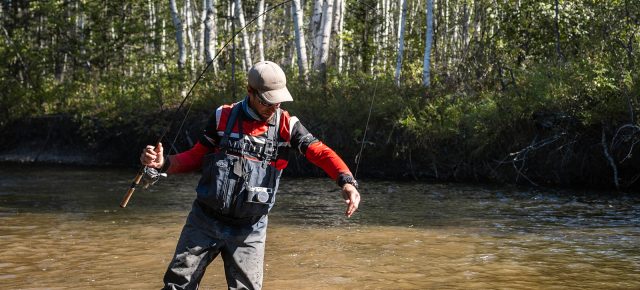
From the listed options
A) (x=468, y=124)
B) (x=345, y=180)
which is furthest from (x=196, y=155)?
(x=468, y=124)

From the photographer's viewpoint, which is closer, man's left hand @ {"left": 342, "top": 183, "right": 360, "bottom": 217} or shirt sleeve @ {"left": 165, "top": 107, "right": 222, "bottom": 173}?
man's left hand @ {"left": 342, "top": 183, "right": 360, "bottom": 217}

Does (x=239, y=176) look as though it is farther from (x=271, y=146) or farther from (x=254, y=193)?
(x=271, y=146)

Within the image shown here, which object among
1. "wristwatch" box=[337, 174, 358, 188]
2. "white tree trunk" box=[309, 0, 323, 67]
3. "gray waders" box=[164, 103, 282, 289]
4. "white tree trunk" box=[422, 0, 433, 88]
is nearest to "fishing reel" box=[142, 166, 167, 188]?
"gray waders" box=[164, 103, 282, 289]

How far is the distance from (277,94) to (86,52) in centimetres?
2317

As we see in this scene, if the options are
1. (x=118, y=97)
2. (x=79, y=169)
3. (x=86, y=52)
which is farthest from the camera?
(x=86, y=52)

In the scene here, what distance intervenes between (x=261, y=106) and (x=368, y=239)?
17.2 ft

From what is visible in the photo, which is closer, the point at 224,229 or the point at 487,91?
the point at 224,229

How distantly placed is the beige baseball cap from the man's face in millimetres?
35

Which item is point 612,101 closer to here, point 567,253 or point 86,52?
point 567,253

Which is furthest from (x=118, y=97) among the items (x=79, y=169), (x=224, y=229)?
(x=224, y=229)

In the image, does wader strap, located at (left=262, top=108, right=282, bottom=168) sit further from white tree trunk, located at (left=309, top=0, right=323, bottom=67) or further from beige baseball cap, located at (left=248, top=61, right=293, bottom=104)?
white tree trunk, located at (left=309, top=0, right=323, bottom=67)

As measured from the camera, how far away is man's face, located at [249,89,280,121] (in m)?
4.42

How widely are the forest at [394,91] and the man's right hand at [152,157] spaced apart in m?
5.52

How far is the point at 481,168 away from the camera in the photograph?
52.9ft
